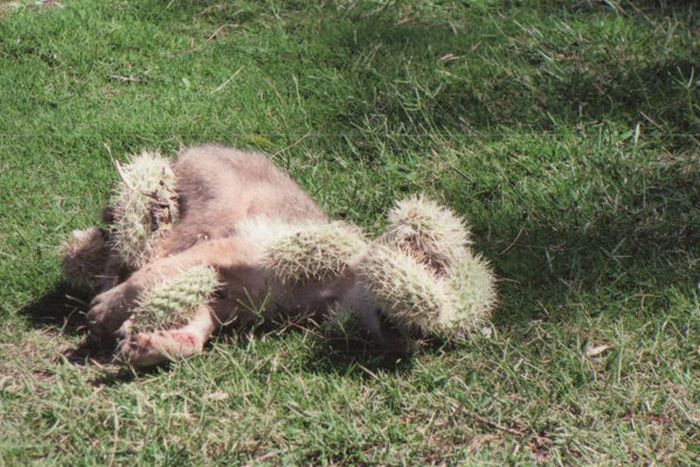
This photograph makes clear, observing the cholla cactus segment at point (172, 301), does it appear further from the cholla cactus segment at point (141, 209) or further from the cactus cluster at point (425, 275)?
the cactus cluster at point (425, 275)

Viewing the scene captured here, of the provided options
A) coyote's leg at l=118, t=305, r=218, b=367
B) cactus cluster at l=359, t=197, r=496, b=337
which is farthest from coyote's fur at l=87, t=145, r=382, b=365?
cactus cluster at l=359, t=197, r=496, b=337

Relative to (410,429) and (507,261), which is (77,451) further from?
(507,261)

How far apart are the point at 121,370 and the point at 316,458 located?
89 centimetres

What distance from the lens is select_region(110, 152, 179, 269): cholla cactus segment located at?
14.7ft

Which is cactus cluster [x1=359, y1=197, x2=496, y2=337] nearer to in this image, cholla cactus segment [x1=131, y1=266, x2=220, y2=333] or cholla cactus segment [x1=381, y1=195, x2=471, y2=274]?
cholla cactus segment [x1=381, y1=195, x2=471, y2=274]

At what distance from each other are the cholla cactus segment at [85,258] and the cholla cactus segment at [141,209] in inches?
5.4

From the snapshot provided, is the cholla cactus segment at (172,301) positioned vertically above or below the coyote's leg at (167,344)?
above

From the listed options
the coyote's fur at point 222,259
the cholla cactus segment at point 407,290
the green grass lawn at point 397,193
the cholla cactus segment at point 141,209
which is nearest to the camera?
the green grass lawn at point 397,193

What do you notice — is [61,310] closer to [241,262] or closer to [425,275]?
[241,262]

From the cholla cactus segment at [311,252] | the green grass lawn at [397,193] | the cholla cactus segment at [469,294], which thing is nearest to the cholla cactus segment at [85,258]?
the green grass lawn at [397,193]

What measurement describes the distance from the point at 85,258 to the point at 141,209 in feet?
1.16

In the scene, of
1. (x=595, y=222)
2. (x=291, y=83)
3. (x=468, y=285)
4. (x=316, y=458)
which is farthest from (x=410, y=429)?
(x=291, y=83)

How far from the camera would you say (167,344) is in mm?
4098

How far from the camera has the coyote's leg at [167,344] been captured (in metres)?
4.04
